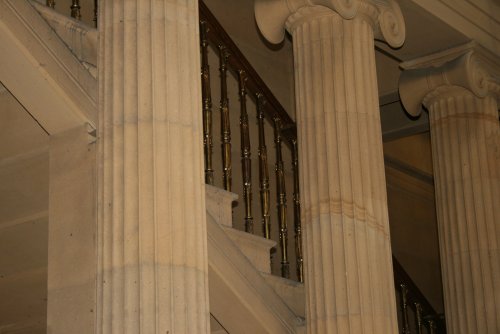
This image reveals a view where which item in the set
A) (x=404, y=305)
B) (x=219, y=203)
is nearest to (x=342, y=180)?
(x=219, y=203)

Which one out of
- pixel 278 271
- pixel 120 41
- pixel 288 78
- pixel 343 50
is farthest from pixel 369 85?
pixel 288 78

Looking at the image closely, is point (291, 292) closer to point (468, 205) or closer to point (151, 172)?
point (468, 205)

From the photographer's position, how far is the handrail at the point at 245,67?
23.5ft

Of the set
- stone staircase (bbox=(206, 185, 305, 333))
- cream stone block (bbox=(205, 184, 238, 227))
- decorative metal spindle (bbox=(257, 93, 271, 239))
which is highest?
decorative metal spindle (bbox=(257, 93, 271, 239))

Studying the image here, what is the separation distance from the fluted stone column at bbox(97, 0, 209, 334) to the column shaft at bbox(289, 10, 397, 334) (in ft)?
5.05

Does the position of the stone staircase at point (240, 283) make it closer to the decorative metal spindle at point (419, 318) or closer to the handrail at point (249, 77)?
the handrail at point (249, 77)

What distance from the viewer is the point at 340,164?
6.59 metres

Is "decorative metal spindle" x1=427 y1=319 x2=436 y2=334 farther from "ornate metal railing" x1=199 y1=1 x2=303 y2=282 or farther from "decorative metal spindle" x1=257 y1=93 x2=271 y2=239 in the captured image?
"decorative metal spindle" x1=257 y1=93 x2=271 y2=239

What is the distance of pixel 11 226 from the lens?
21.2 ft

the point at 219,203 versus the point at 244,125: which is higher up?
the point at 244,125

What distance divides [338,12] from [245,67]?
89 centimetres

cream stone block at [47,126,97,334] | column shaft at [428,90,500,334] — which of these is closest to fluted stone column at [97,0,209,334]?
cream stone block at [47,126,97,334]

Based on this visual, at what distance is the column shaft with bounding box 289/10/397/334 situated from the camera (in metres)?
6.38

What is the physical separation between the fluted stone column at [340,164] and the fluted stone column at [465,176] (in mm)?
1173
